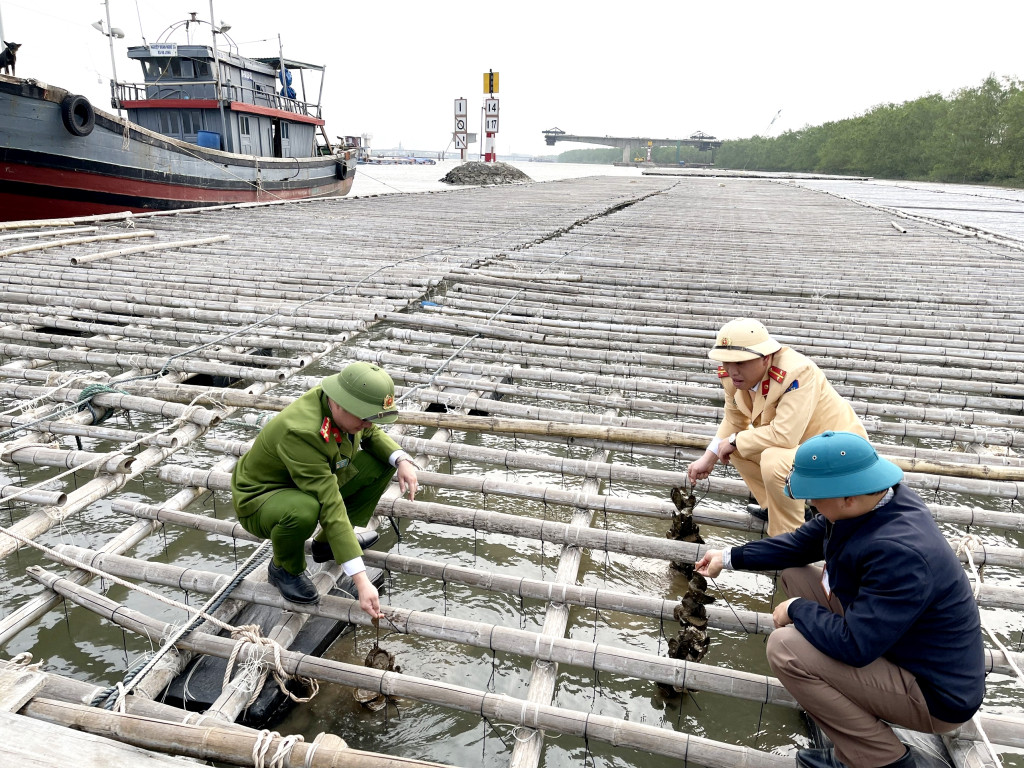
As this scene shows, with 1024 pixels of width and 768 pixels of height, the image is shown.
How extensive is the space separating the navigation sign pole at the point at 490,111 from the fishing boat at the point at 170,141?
14988 mm

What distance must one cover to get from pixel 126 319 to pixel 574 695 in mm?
5663

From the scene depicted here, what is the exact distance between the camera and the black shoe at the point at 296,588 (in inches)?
105

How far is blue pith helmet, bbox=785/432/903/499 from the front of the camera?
189 cm

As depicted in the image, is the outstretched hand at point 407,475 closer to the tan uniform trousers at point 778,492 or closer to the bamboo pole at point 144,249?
the tan uniform trousers at point 778,492

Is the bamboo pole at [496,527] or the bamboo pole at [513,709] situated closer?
the bamboo pole at [513,709]

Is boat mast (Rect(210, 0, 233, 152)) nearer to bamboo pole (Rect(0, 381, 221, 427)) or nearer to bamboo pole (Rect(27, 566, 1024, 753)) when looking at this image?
bamboo pole (Rect(0, 381, 221, 427))

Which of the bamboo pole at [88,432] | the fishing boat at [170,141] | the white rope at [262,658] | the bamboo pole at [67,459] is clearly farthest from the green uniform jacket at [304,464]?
the fishing boat at [170,141]

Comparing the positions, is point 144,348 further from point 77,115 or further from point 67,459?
point 77,115

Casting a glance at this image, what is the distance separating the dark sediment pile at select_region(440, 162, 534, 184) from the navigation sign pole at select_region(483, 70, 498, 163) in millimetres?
1224

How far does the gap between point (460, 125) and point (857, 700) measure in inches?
1671

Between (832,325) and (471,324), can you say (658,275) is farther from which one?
(471,324)

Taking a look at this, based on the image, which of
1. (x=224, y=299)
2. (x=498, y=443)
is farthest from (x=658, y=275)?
(x=224, y=299)

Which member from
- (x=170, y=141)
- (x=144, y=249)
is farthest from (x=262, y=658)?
(x=170, y=141)

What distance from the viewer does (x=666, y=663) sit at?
2438mm
